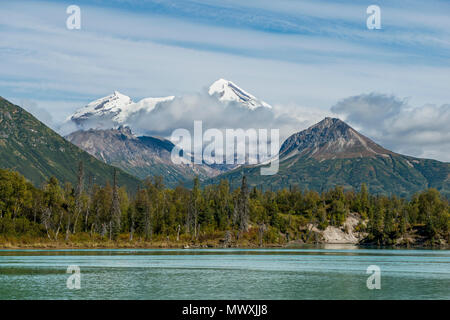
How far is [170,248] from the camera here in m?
183

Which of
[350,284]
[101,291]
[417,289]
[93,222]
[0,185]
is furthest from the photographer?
[93,222]

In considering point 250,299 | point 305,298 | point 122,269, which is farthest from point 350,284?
point 122,269

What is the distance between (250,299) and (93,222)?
146m

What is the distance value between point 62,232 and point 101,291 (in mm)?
127320

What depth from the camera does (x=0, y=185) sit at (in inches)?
6708

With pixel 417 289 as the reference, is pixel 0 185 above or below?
above

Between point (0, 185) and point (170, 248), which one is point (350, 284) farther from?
point (0, 185)

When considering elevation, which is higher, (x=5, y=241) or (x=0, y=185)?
(x=0, y=185)
